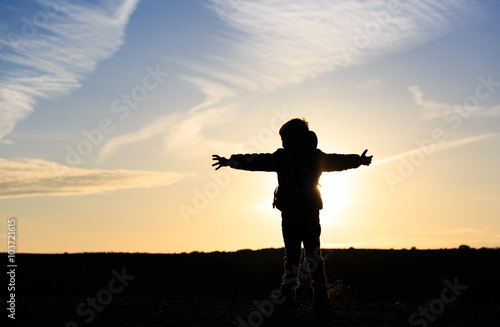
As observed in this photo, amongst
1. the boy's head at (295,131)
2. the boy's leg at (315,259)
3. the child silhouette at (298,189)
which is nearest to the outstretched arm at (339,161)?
the child silhouette at (298,189)

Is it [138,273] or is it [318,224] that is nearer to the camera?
[318,224]

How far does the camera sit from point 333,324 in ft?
23.3

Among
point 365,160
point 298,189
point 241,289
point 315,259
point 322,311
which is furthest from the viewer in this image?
point 241,289

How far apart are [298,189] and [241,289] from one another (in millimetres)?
6028

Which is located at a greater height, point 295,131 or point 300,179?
point 295,131

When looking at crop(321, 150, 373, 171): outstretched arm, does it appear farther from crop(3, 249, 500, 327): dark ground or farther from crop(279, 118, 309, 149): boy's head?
crop(3, 249, 500, 327): dark ground

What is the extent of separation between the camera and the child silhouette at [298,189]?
855cm

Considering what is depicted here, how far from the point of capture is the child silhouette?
28.0ft

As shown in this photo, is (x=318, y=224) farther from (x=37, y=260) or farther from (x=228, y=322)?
(x=37, y=260)

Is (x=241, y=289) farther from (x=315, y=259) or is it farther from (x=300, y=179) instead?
(x=300, y=179)

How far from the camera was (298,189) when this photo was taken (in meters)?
8.62

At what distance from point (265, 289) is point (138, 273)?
3.94 m

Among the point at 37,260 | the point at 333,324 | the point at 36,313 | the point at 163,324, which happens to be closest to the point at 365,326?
the point at 333,324

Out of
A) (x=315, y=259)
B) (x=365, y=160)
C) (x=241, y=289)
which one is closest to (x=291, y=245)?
(x=315, y=259)
